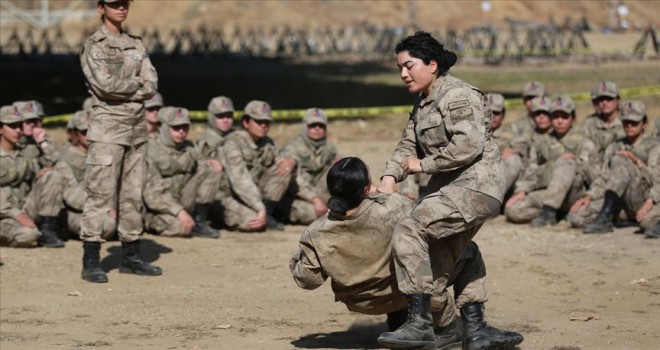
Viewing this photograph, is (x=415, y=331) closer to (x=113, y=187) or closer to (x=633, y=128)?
(x=113, y=187)

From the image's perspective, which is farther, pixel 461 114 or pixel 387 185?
pixel 387 185

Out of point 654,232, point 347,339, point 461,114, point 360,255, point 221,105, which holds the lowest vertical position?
point 347,339

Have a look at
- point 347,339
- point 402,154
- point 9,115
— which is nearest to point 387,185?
point 402,154

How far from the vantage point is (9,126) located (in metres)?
12.9

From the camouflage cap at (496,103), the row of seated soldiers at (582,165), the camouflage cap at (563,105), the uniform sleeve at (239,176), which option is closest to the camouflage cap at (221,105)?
the uniform sleeve at (239,176)

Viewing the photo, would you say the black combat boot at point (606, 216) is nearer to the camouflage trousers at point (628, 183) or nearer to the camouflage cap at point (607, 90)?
the camouflage trousers at point (628, 183)

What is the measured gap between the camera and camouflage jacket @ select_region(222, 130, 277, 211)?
1425cm

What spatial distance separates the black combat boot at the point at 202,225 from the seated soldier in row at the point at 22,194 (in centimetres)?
149

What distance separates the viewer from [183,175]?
14.2 meters

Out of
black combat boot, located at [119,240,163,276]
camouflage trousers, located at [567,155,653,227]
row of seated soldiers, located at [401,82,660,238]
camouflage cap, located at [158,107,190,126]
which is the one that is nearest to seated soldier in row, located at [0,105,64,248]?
camouflage cap, located at [158,107,190,126]

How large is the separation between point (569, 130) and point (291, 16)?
149 ft

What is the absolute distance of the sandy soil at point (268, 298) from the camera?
9.37 m

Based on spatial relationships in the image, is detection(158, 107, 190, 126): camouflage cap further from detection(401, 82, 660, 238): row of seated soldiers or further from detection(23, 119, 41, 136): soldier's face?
detection(401, 82, 660, 238): row of seated soldiers

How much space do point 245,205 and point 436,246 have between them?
6.20m
